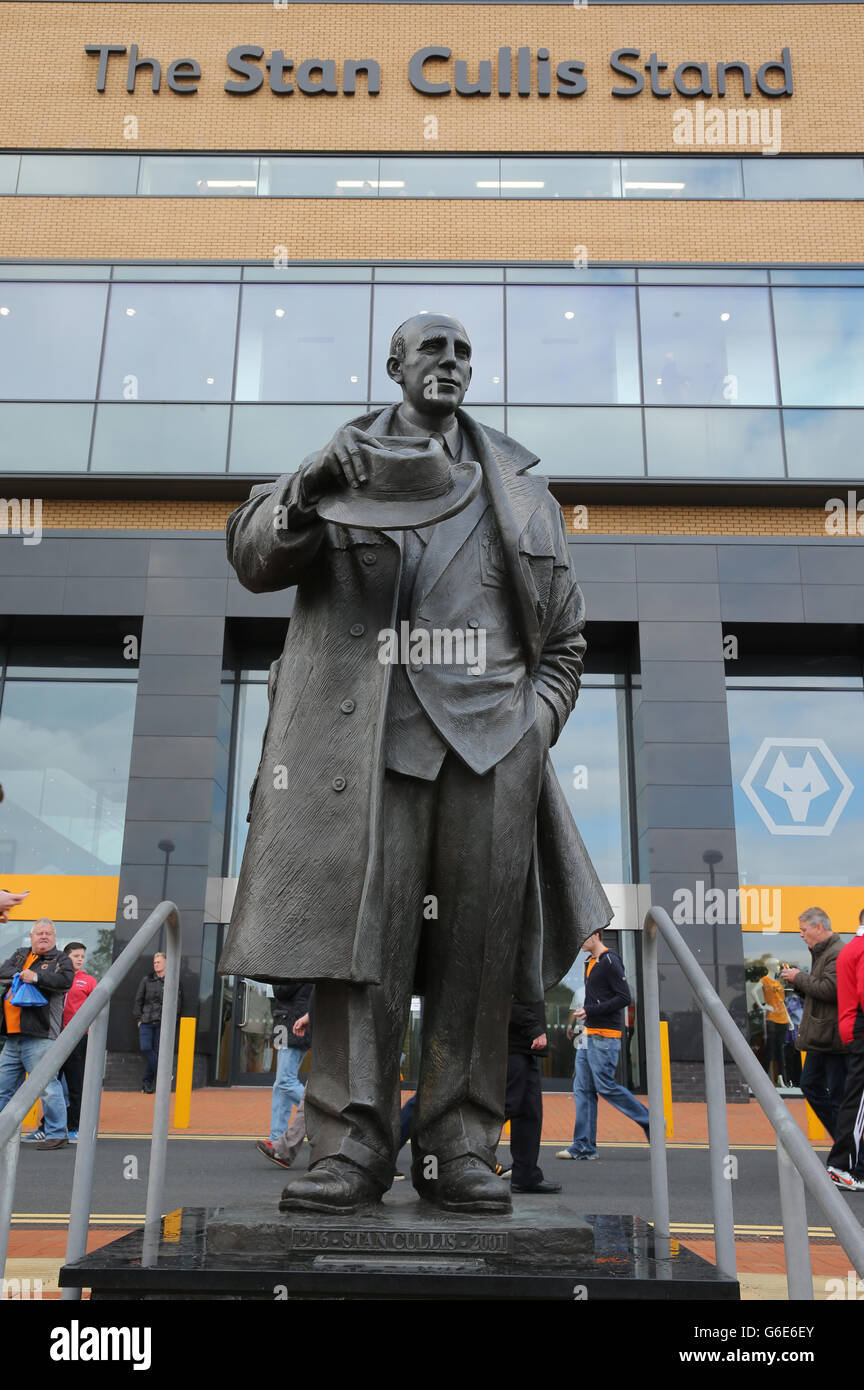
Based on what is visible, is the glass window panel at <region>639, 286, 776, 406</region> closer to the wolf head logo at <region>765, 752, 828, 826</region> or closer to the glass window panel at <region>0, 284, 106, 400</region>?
the wolf head logo at <region>765, 752, 828, 826</region>

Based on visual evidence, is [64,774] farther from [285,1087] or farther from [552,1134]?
[285,1087]

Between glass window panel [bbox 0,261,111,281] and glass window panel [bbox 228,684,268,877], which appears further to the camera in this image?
glass window panel [bbox 0,261,111,281]

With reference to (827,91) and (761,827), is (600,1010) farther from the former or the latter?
(827,91)

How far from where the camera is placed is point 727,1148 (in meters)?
3.35

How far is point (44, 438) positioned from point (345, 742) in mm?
16748

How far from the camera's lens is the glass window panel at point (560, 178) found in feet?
63.8

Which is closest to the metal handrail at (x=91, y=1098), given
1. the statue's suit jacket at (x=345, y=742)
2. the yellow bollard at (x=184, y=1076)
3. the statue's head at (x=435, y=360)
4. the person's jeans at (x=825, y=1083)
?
the statue's suit jacket at (x=345, y=742)

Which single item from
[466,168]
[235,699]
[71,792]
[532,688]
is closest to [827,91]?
[466,168]

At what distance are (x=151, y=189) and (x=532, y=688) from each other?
19.0 metres

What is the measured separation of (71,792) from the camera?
59.7 ft

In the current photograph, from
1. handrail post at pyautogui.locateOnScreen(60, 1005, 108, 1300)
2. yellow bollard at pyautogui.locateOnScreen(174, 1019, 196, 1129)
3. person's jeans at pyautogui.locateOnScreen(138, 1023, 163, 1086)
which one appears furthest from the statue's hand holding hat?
person's jeans at pyautogui.locateOnScreen(138, 1023, 163, 1086)

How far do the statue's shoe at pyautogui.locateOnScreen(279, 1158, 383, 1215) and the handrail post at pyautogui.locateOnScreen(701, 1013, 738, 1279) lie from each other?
112 cm

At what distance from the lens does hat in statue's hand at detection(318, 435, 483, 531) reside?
2799mm
